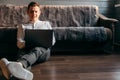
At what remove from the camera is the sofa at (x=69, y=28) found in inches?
121

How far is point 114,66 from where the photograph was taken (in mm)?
2410

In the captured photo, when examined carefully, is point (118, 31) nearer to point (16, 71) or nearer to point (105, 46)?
point (105, 46)

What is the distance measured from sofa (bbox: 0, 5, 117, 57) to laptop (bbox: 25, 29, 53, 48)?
751 millimetres

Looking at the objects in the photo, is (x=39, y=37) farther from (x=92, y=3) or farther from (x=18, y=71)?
(x=92, y=3)

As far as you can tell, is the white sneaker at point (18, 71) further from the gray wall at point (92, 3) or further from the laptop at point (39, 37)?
the gray wall at point (92, 3)

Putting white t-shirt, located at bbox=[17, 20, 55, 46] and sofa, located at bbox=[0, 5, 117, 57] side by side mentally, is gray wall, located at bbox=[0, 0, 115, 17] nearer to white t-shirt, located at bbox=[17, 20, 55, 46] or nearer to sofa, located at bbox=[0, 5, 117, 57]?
sofa, located at bbox=[0, 5, 117, 57]

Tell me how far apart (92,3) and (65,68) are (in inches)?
81.6

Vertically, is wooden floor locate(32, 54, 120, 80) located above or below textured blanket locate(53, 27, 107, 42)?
below

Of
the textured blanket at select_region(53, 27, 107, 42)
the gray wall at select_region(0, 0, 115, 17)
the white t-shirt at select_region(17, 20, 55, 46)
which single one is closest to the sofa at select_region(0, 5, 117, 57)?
A: the textured blanket at select_region(53, 27, 107, 42)

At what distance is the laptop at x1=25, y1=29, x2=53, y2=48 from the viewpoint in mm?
2334

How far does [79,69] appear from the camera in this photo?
2.27 m

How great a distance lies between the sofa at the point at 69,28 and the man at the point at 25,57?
607 mm

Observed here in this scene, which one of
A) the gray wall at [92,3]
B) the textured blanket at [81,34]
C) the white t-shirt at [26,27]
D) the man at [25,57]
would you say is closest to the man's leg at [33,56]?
the man at [25,57]

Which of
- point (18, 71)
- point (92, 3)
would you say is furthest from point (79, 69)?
point (92, 3)
